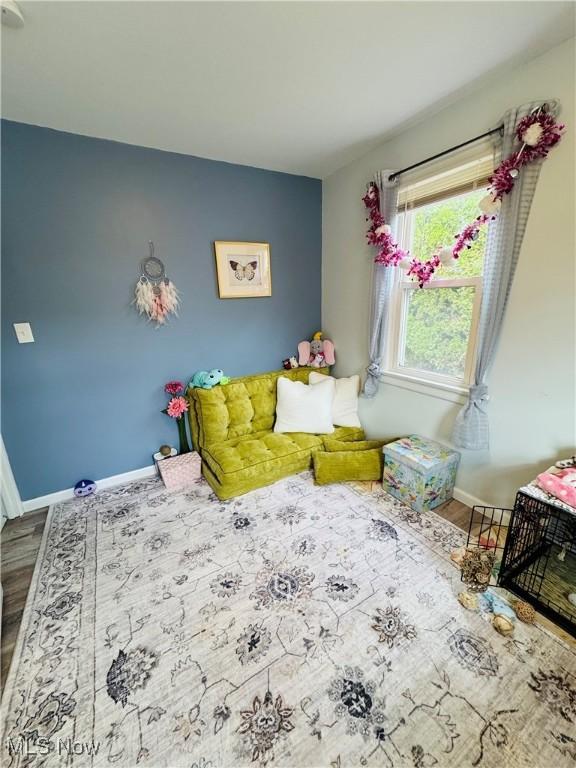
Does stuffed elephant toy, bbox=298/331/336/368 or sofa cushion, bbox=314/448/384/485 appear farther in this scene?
stuffed elephant toy, bbox=298/331/336/368

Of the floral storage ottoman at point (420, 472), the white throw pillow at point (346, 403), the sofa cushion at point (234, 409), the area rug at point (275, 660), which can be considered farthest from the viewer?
the white throw pillow at point (346, 403)

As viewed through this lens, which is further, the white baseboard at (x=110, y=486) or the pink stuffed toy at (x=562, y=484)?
the white baseboard at (x=110, y=486)

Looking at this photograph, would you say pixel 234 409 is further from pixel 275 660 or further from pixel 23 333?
pixel 275 660

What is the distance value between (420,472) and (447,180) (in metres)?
1.84

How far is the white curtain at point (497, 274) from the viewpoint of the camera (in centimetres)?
148

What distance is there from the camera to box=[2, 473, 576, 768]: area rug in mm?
962

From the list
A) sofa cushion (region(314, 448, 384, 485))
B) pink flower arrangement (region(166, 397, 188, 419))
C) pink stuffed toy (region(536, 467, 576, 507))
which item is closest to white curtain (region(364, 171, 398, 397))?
sofa cushion (region(314, 448, 384, 485))

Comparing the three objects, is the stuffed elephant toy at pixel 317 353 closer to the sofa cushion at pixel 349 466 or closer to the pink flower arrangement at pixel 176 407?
the sofa cushion at pixel 349 466

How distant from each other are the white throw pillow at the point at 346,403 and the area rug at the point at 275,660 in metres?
0.98

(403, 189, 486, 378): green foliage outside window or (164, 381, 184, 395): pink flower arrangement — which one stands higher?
(403, 189, 486, 378): green foliage outside window

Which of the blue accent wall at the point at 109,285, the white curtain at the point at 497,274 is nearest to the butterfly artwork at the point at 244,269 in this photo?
the blue accent wall at the point at 109,285

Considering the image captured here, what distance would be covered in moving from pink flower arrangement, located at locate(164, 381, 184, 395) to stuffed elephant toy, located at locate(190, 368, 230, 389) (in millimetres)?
97

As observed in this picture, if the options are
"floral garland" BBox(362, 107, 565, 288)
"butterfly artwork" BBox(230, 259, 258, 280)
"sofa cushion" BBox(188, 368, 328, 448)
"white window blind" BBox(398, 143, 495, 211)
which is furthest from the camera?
"butterfly artwork" BBox(230, 259, 258, 280)

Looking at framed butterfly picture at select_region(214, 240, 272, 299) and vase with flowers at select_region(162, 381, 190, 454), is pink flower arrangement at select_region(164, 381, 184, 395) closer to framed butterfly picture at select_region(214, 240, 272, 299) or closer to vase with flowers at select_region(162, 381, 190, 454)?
vase with flowers at select_region(162, 381, 190, 454)
